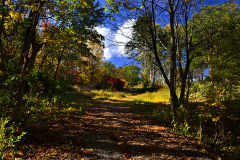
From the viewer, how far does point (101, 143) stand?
3578mm

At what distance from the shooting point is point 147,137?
4.13 meters

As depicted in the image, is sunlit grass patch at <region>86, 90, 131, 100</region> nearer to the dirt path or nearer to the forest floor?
the dirt path

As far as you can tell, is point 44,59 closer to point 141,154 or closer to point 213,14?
point 141,154

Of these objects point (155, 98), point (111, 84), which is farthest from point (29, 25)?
point (111, 84)

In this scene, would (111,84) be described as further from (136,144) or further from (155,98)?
(136,144)

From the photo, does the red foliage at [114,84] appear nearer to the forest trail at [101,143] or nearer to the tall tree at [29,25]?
the forest trail at [101,143]

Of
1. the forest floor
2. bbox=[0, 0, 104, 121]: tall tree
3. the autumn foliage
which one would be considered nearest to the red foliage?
the autumn foliage

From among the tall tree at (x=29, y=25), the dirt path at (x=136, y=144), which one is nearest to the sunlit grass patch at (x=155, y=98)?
the dirt path at (x=136, y=144)

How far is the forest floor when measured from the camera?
2922 mm

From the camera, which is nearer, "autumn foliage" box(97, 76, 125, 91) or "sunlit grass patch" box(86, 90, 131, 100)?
"sunlit grass patch" box(86, 90, 131, 100)

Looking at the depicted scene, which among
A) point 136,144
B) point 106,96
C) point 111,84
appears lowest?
point 136,144

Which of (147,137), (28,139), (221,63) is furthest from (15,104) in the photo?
(221,63)

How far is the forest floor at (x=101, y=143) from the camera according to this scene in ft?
9.59

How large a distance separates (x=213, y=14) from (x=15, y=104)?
8.70 metres
